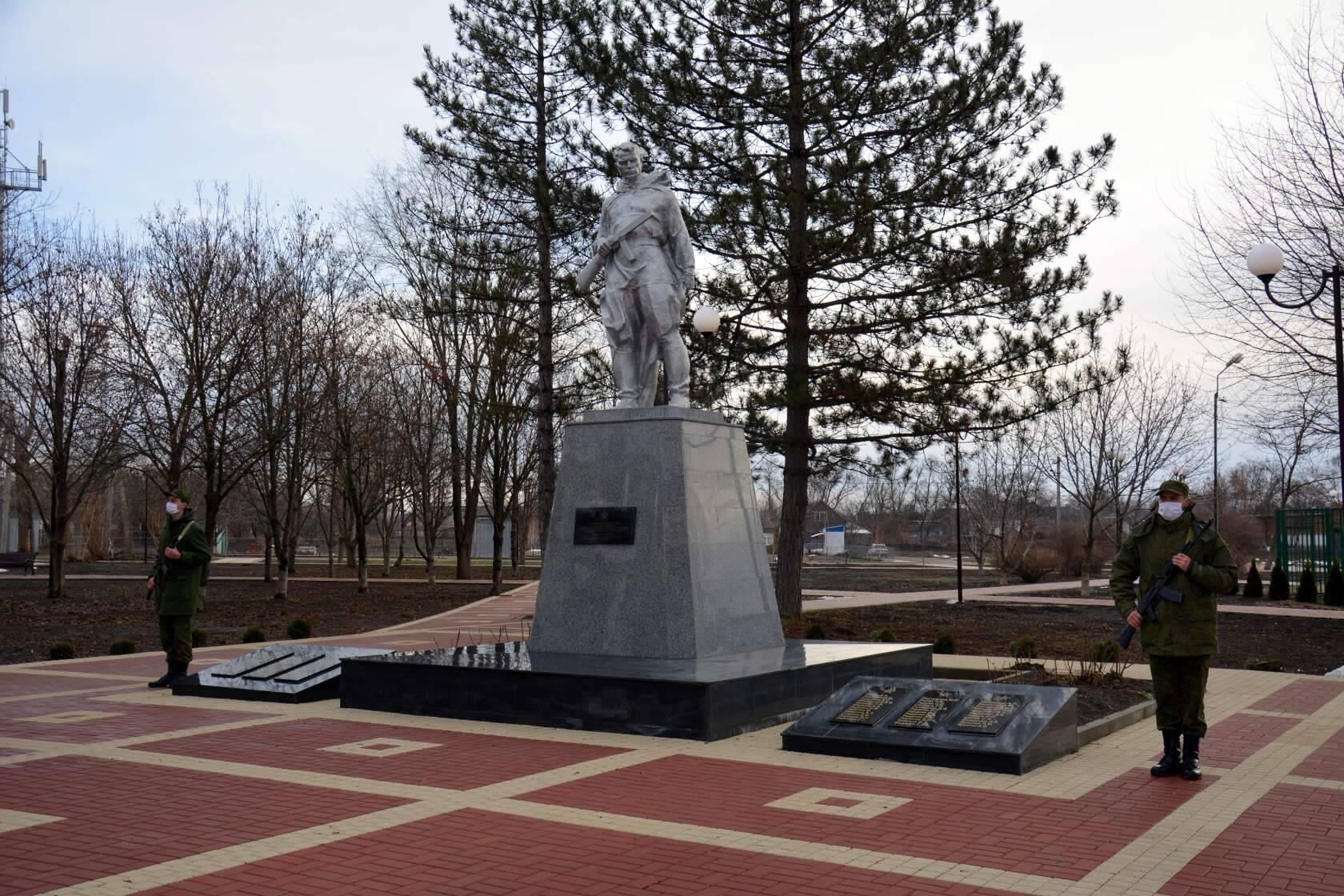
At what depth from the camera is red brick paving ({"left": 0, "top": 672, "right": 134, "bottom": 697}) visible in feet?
39.9

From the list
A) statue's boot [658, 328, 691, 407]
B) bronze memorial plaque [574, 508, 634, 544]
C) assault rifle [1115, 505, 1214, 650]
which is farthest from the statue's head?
assault rifle [1115, 505, 1214, 650]

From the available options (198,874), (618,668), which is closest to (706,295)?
(618,668)

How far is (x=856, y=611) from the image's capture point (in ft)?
84.7

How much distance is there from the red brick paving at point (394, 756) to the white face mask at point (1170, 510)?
4.08m

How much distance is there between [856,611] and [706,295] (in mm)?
9501

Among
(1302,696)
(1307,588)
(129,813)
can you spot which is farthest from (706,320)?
(1307,588)

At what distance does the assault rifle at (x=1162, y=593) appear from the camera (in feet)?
25.6

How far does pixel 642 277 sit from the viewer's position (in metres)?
12.0

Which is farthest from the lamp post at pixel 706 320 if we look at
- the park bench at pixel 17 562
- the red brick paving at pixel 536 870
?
the park bench at pixel 17 562

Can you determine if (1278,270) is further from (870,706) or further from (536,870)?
(536,870)

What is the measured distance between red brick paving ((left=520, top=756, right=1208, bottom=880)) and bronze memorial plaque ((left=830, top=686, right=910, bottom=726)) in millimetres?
866

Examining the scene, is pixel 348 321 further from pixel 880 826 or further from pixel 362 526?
pixel 880 826

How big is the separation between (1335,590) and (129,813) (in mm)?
28904

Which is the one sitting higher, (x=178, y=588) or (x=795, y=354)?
(x=795, y=354)
